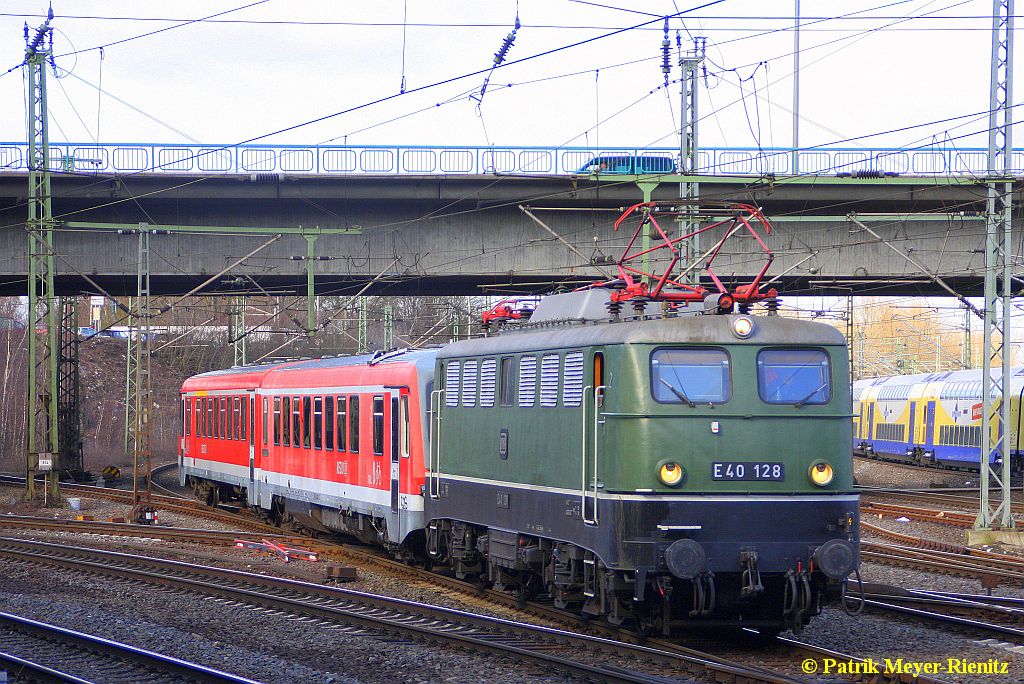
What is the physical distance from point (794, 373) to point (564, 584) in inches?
125

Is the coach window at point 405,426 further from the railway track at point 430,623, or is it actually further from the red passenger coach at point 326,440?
the railway track at point 430,623

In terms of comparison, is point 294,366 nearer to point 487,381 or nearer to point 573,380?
point 487,381

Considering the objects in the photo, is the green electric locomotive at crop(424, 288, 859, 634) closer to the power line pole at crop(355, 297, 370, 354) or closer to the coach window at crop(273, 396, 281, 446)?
the coach window at crop(273, 396, 281, 446)

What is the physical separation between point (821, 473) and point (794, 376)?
929mm

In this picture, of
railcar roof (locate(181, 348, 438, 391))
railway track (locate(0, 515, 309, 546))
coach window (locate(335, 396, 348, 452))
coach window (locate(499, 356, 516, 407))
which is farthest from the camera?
railway track (locate(0, 515, 309, 546))

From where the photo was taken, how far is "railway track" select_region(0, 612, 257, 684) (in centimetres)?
Answer: 1134

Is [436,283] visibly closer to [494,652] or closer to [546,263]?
[546,263]

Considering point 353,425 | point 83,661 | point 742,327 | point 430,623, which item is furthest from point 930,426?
point 83,661

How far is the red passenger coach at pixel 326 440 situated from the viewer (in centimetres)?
1823

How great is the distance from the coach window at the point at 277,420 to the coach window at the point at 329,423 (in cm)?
305

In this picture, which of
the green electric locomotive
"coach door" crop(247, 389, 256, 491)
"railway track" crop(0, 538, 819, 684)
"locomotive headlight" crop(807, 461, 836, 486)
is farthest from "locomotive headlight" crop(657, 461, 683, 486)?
"coach door" crop(247, 389, 256, 491)

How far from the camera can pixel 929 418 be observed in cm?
4784

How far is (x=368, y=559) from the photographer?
1998 cm

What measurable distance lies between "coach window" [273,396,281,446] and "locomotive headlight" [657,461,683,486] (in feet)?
48.2
